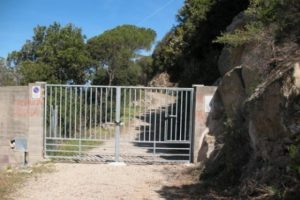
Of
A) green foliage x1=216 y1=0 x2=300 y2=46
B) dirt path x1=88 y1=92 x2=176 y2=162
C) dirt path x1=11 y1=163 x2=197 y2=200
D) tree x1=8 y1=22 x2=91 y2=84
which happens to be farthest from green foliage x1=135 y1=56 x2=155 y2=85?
green foliage x1=216 y1=0 x2=300 y2=46

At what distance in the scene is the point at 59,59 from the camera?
32031mm

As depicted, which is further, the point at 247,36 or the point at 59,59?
the point at 59,59

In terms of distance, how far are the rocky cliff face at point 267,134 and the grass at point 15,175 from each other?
12.8 feet

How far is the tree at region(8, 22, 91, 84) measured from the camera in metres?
31.4

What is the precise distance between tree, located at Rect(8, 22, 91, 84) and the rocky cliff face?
2215 cm

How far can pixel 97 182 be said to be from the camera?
33.2 feet

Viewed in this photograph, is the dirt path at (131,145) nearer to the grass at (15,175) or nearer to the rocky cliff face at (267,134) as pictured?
the grass at (15,175)

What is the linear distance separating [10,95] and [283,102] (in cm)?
828

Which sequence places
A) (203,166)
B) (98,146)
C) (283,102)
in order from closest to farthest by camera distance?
(283,102)
(203,166)
(98,146)

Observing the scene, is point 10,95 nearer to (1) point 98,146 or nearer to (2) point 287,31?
(1) point 98,146

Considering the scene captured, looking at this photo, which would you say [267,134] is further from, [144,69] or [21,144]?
[144,69]

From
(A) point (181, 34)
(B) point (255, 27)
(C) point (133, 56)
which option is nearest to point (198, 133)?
(B) point (255, 27)

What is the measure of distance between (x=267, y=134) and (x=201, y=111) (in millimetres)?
5240

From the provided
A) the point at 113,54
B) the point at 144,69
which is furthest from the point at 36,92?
the point at 144,69
